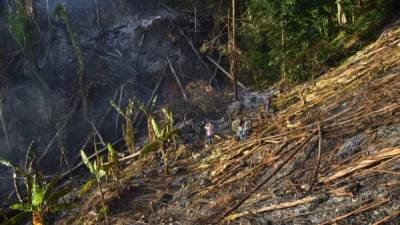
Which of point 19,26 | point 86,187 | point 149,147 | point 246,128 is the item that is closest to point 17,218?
point 86,187

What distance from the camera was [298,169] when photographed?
4840 millimetres

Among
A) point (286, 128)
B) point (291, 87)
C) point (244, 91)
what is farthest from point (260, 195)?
point (244, 91)

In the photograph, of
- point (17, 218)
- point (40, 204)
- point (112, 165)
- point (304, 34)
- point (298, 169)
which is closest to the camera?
point (298, 169)

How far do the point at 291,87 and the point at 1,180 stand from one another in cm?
538

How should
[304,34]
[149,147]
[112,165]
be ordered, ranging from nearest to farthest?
[112,165]
[149,147]
[304,34]

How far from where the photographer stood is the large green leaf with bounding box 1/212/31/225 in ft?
18.9

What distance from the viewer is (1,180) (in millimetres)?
7672

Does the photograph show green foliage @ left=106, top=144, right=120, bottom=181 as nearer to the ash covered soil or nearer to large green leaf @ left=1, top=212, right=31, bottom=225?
the ash covered soil

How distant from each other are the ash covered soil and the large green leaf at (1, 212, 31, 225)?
18.5 inches

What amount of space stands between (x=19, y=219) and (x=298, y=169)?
3.70 m

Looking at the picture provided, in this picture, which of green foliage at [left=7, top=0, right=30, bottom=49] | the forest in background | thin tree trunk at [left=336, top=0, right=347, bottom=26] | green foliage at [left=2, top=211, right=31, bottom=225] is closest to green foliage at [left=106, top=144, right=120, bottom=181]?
green foliage at [left=2, top=211, right=31, bottom=225]

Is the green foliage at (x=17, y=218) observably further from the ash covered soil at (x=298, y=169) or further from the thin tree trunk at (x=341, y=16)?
the thin tree trunk at (x=341, y=16)

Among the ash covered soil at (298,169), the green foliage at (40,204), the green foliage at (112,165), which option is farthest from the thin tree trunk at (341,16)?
the green foliage at (40,204)

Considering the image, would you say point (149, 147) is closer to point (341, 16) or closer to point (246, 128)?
point (246, 128)
